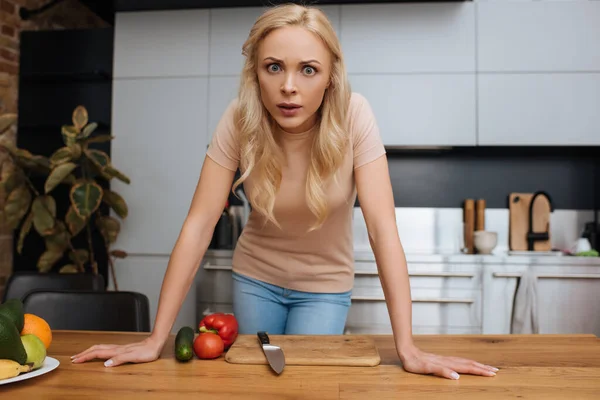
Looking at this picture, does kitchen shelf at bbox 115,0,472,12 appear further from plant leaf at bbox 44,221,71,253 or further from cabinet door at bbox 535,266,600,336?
cabinet door at bbox 535,266,600,336

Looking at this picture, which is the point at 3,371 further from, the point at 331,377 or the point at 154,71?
the point at 154,71

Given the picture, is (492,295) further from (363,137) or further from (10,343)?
(10,343)

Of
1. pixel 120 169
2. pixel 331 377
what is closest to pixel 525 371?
pixel 331 377

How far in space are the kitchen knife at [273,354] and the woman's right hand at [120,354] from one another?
22 cm

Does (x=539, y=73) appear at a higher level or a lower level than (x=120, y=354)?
higher

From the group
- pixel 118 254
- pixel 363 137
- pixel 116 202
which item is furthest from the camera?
pixel 118 254

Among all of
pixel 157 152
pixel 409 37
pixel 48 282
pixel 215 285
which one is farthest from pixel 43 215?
pixel 409 37

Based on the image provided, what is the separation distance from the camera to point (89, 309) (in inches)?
65.6

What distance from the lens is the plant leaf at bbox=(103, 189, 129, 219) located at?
3221 mm

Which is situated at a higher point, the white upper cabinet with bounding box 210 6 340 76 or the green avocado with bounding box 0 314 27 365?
the white upper cabinet with bounding box 210 6 340 76

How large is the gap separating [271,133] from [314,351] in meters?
0.58

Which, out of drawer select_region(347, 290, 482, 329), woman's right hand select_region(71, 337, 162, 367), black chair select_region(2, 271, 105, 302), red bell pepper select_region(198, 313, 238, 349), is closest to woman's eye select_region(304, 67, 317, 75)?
red bell pepper select_region(198, 313, 238, 349)

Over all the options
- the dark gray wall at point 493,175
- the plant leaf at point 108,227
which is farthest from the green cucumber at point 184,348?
the dark gray wall at point 493,175

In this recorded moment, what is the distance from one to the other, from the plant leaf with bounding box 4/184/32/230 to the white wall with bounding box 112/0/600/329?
0.57 metres
